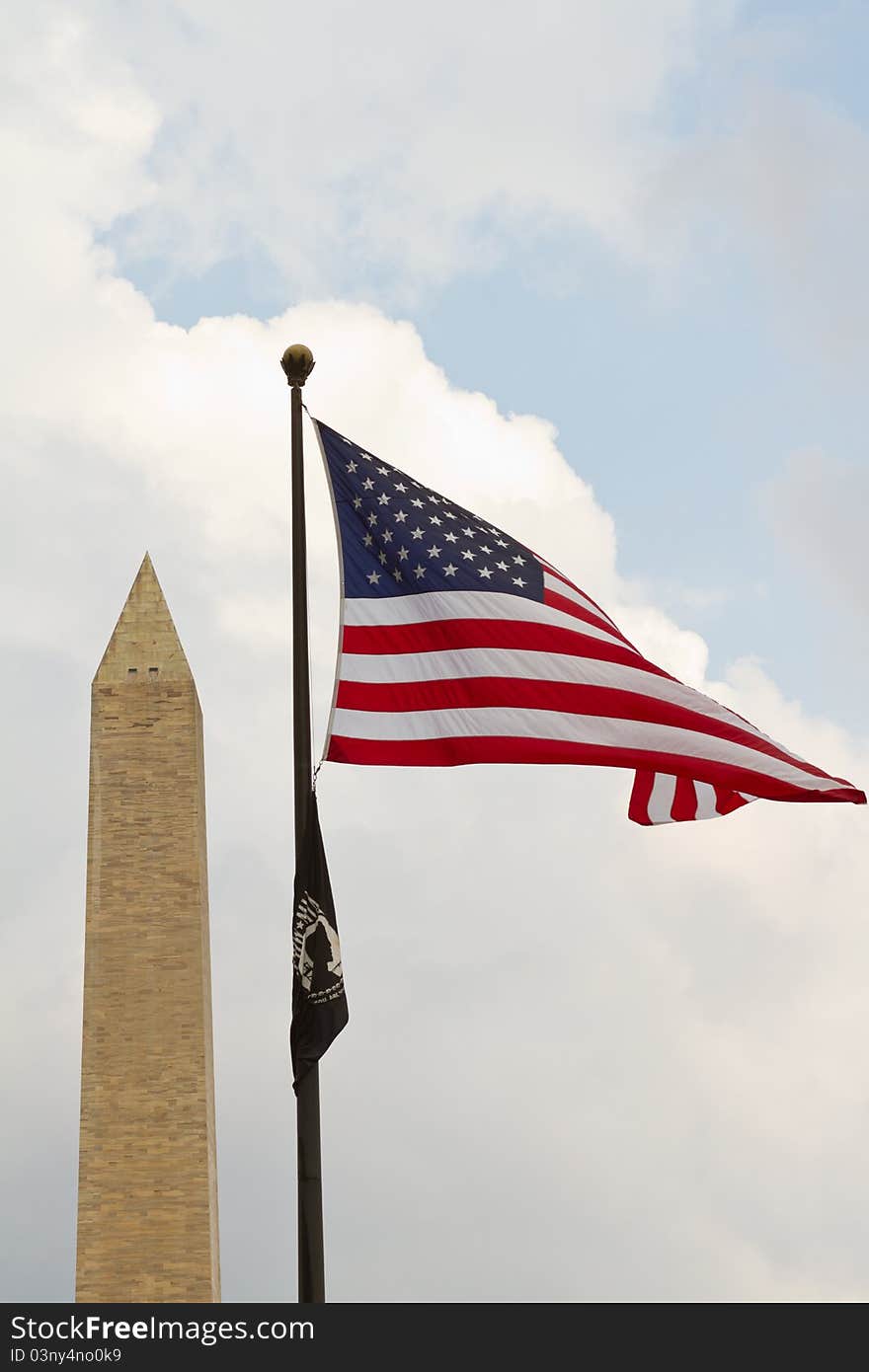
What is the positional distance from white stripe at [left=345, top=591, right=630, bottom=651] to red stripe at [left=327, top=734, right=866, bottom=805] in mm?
708

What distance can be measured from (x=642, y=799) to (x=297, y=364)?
326 cm

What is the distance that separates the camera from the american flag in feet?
31.9

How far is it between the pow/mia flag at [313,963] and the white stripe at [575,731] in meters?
0.80

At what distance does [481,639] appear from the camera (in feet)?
32.9


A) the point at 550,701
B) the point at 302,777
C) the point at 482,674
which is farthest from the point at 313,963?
the point at 550,701

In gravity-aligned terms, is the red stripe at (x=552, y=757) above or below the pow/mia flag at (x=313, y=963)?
above

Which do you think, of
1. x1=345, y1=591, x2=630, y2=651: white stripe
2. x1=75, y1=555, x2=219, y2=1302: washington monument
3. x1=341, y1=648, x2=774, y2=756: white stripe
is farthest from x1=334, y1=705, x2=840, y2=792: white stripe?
x1=75, y1=555, x2=219, y2=1302: washington monument

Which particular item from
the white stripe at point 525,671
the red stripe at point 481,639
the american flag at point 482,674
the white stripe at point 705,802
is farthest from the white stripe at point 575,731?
the white stripe at point 705,802

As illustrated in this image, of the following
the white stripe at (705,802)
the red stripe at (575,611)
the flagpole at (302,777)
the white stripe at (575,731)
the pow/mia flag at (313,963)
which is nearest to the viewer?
the flagpole at (302,777)

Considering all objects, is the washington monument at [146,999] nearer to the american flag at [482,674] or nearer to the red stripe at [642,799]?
the red stripe at [642,799]

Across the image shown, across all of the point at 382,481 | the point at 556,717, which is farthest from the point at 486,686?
the point at 382,481

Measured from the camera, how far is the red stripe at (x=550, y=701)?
9656 mm

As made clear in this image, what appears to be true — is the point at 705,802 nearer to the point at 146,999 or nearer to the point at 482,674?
the point at 482,674
